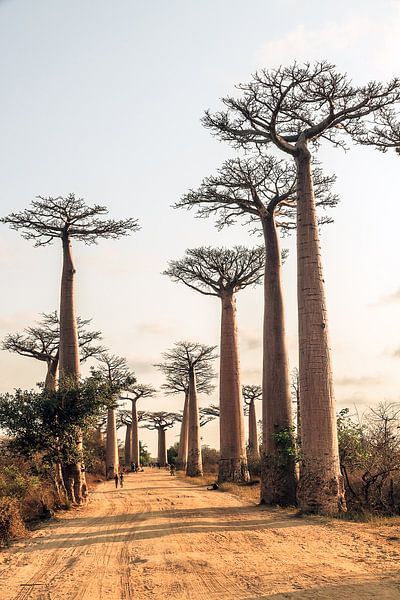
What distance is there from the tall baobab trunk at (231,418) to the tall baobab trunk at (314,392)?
842cm

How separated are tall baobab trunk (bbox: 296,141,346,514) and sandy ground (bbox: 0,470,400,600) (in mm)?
516

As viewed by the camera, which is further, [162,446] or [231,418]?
[162,446]


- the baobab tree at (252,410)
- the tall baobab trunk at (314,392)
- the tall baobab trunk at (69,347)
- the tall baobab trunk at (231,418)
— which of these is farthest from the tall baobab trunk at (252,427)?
the tall baobab trunk at (314,392)

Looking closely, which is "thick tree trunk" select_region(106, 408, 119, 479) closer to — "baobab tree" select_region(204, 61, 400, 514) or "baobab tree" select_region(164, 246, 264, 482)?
"baobab tree" select_region(164, 246, 264, 482)

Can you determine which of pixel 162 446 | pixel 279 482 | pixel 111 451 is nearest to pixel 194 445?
pixel 111 451

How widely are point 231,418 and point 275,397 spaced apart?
617 cm

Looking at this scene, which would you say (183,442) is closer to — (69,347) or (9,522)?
(69,347)

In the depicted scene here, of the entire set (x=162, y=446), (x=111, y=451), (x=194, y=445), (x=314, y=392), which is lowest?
(x=162, y=446)

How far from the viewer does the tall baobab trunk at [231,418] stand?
17359 mm

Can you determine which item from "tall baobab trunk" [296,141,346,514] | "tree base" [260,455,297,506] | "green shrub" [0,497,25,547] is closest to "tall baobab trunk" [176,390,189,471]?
"tree base" [260,455,297,506]

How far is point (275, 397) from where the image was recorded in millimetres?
11547

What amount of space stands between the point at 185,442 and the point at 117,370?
669 cm

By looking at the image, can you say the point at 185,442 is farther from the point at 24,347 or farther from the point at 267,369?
the point at 267,369

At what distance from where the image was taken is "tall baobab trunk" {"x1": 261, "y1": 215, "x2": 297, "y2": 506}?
425 inches
